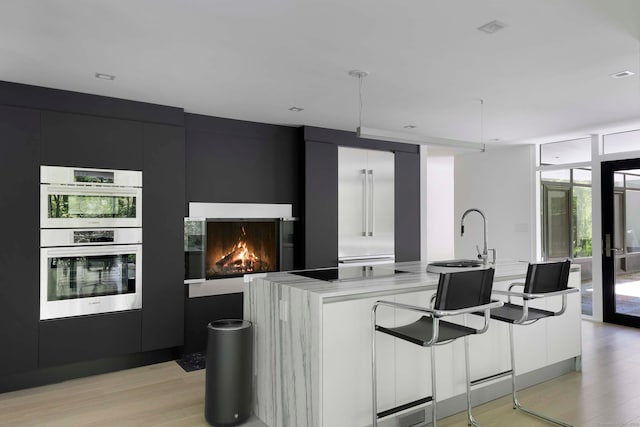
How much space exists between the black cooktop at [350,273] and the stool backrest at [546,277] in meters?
0.86

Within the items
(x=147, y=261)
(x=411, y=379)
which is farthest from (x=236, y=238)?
(x=411, y=379)

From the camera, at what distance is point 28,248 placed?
11.3 feet

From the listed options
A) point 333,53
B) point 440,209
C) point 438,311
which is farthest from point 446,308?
point 440,209

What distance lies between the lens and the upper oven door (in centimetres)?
353

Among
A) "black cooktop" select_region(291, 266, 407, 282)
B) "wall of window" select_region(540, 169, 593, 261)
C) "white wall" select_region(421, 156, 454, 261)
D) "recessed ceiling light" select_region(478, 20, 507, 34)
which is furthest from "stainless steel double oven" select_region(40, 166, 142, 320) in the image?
"white wall" select_region(421, 156, 454, 261)

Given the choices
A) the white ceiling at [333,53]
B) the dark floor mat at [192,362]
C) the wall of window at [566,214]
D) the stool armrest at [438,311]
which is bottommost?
the dark floor mat at [192,362]

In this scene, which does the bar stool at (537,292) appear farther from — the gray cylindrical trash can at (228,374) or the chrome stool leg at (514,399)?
the gray cylindrical trash can at (228,374)

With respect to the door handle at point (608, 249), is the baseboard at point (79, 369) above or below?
below

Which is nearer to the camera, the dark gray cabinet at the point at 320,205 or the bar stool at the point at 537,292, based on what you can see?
the bar stool at the point at 537,292

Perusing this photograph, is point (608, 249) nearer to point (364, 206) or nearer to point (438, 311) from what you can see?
point (364, 206)

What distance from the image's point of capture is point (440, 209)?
382 inches

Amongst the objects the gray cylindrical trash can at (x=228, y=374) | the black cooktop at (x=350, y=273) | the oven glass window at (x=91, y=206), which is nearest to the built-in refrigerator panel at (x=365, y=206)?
the black cooktop at (x=350, y=273)

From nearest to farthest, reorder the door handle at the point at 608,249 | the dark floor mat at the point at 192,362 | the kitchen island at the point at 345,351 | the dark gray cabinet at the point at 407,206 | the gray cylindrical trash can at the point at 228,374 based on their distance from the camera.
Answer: the kitchen island at the point at 345,351 → the gray cylindrical trash can at the point at 228,374 → the dark floor mat at the point at 192,362 → the door handle at the point at 608,249 → the dark gray cabinet at the point at 407,206

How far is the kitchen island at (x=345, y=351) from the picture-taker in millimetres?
2369
